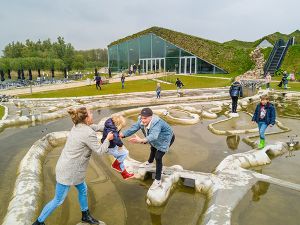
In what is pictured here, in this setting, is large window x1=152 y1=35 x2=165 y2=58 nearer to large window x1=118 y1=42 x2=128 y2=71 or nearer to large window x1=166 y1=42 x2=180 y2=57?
large window x1=166 y1=42 x2=180 y2=57

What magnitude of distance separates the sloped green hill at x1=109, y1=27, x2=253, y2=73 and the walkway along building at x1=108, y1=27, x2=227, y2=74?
21cm

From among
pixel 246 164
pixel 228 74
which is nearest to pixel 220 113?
pixel 246 164

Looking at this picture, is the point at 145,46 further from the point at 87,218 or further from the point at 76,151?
the point at 76,151

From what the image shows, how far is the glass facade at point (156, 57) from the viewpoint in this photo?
51469 millimetres

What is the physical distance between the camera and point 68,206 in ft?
19.8

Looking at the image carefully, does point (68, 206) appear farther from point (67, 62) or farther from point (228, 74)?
point (67, 62)

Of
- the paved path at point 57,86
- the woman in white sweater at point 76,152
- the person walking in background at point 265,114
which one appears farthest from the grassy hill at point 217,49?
the woman in white sweater at point 76,152

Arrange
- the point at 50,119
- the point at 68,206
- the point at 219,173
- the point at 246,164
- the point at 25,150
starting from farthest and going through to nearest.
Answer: the point at 50,119
the point at 25,150
the point at 246,164
the point at 219,173
the point at 68,206

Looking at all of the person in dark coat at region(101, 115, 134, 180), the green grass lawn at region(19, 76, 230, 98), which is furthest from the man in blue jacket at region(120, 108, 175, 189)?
the green grass lawn at region(19, 76, 230, 98)

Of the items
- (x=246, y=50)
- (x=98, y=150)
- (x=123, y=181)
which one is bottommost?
(x=123, y=181)

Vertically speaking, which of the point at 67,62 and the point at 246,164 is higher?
the point at 67,62

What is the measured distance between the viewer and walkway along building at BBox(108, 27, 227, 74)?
51.3 meters

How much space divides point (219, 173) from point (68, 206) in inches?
161

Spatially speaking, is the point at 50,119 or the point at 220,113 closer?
the point at 50,119
